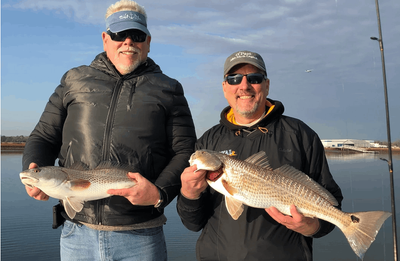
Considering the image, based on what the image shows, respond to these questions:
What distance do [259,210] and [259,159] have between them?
598 millimetres

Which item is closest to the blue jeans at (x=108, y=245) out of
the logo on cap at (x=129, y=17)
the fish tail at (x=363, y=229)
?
the fish tail at (x=363, y=229)

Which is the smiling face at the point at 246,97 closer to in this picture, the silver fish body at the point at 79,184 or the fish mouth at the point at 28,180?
the silver fish body at the point at 79,184

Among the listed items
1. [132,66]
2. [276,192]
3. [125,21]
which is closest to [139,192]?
[276,192]

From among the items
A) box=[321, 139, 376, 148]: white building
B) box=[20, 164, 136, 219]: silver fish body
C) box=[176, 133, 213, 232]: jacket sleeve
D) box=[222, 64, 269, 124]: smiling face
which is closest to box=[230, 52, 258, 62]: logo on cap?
box=[222, 64, 269, 124]: smiling face

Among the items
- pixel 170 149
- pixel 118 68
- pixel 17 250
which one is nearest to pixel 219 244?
pixel 170 149

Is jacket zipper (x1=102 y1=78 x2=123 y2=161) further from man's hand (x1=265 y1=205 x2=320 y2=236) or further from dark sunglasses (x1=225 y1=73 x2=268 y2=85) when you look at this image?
man's hand (x1=265 y1=205 x2=320 y2=236)

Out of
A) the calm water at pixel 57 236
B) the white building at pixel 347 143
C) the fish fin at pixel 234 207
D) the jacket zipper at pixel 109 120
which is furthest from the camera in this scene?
the white building at pixel 347 143

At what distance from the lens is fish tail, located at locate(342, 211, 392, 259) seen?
311cm

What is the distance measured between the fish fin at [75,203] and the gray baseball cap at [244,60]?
2416 mm

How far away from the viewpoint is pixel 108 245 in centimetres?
357

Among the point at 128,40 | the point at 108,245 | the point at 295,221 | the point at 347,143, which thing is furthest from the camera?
the point at 347,143

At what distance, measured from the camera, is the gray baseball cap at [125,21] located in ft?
12.6

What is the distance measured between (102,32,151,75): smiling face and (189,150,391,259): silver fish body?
5.09 ft

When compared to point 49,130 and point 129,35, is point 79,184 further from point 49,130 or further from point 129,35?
point 129,35
